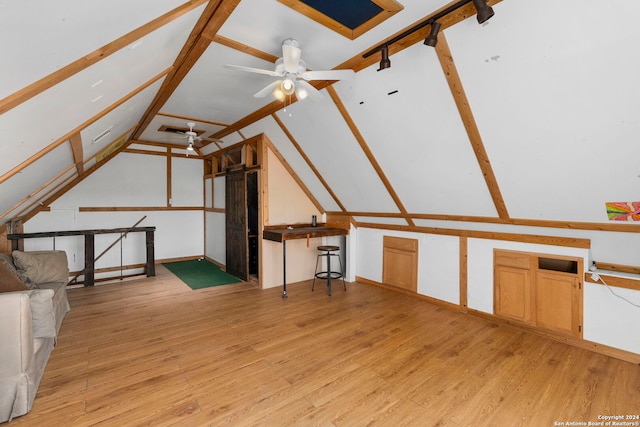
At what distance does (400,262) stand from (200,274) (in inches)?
153

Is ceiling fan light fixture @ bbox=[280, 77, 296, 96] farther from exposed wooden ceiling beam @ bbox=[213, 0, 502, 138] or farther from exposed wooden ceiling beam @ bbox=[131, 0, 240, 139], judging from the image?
exposed wooden ceiling beam @ bbox=[213, 0, 502, 138]

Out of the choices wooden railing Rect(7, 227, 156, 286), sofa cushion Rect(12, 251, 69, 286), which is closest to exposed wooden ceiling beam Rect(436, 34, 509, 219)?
sofa cushion Rect(12, 251, 69, 286)

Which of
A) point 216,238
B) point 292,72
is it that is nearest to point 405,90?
point 292,72

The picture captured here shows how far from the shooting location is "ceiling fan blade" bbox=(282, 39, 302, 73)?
96.6 inches

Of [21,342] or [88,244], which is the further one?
[88,244]

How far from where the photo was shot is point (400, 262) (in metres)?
4.80

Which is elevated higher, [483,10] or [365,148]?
[483,10]

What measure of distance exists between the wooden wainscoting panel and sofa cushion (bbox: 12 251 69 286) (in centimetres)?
445

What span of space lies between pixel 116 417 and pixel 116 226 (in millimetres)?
5459

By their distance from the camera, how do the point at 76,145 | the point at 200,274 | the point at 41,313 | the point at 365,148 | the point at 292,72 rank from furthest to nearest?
the point at 200,274 < the point at 365,148 < the point at 76,145 < the point at 292,72 < the point at 41,313

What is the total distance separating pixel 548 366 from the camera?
2.75 m

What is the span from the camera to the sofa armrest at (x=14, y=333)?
1.99m

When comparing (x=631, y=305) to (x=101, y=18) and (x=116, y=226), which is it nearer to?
(x=101, y=18)

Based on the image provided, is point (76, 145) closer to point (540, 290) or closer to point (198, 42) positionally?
point (198, 42)
